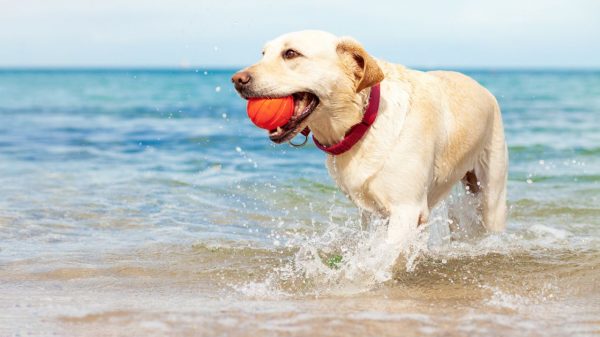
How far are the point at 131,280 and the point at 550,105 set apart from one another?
24883 millimetres

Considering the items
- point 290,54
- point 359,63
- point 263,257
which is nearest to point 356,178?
point 359,63

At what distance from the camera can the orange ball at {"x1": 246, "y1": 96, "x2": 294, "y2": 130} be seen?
4621mm

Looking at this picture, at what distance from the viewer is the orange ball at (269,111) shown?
4621 mm

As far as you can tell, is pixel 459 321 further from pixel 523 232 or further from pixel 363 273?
pixel 523 232

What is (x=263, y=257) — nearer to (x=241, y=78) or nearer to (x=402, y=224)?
(x=402, y=224)

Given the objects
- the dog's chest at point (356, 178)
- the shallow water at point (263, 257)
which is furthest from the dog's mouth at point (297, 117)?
the shallow water at point (263, 257)

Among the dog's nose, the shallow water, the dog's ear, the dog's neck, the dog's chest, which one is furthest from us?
the dog's chest

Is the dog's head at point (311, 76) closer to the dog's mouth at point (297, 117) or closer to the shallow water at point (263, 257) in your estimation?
the dog's mouth at point (297, 117)

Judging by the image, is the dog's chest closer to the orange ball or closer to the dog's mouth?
the dog's mouth

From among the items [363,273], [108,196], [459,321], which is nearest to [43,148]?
[108,196]

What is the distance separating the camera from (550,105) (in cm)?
2805

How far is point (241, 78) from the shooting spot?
4574 mm

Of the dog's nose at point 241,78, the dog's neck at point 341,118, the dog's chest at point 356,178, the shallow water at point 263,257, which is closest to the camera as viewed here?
the shallow water at point 263,257

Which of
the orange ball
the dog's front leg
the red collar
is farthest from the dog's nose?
the dog's front leg
